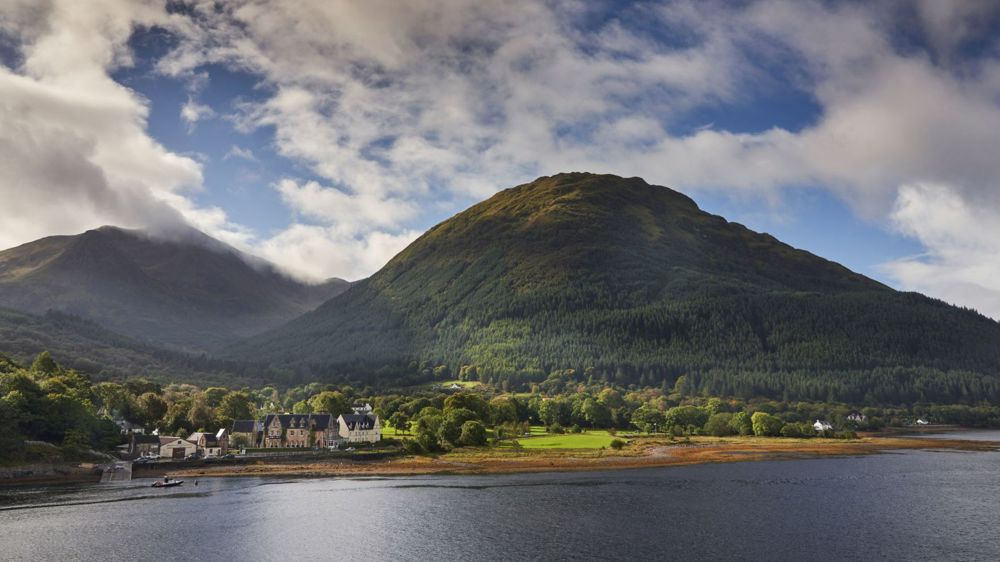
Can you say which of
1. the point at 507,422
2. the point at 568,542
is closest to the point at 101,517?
the point at 568,542

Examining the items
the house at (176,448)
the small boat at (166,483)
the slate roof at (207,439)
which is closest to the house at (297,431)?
the slate roof at (207,439)

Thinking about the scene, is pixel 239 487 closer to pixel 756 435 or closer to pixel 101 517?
pixel 101 517

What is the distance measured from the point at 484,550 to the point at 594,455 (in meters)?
79.3

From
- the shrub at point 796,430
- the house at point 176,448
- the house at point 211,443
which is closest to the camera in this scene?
the house at point 176,448

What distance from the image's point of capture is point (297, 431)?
157 m

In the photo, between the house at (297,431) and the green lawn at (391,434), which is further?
the green lawn at (391,434)

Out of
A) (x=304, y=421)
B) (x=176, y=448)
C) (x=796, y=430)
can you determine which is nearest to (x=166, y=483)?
(x=176, y=448)

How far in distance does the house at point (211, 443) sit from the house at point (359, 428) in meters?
26.9

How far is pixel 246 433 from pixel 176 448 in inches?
709

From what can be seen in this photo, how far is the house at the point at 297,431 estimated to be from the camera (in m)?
156

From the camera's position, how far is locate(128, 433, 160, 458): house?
132 meters

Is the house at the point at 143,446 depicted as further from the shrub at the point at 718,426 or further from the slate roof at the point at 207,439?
the shrub at the point at 718,426

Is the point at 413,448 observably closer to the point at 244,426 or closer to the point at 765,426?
the point at 244,426

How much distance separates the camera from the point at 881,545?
67.2 meters
